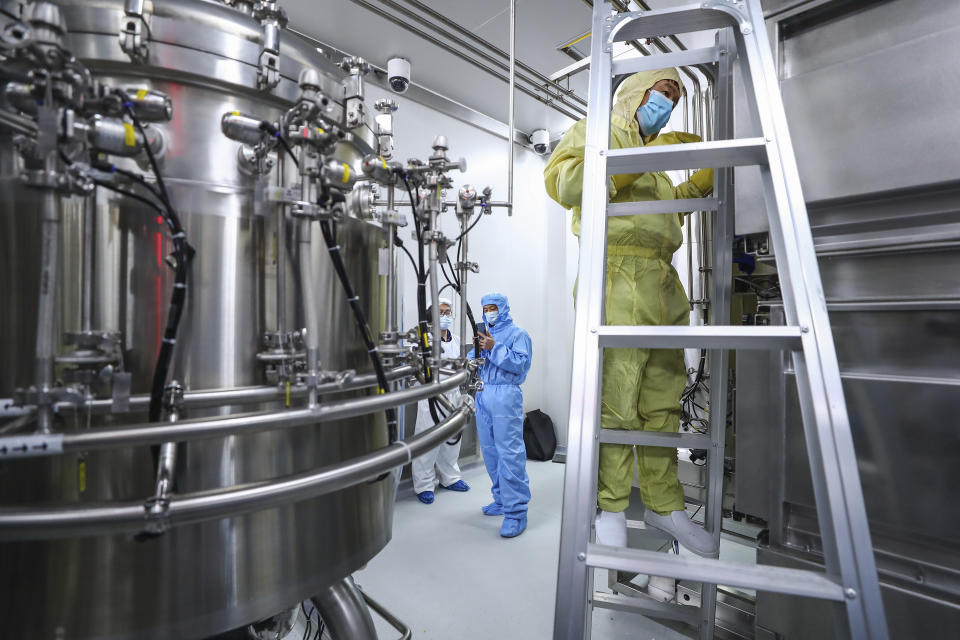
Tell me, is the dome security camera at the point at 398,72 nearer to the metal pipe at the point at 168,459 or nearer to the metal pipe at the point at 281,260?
the metal pipe at the point at 281,260

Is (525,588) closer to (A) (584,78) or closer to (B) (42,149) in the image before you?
(B) (42,149)

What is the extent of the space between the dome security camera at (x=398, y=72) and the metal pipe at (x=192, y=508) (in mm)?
2548

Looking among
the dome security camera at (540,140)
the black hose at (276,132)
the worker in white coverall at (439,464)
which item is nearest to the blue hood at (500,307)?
→ the worker in white coverall at (439,464)

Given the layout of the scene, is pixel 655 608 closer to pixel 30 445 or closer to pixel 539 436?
pixel 30 445

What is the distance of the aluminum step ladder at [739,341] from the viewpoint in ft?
1.72

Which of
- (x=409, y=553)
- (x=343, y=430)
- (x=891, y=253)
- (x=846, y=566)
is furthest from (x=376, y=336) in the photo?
(x=409, y=553)

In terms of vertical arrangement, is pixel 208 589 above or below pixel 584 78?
below

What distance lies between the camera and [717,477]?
1.17m

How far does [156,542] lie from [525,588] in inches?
62.7

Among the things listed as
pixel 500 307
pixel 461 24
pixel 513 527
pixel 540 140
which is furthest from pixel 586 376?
pixel 540 140

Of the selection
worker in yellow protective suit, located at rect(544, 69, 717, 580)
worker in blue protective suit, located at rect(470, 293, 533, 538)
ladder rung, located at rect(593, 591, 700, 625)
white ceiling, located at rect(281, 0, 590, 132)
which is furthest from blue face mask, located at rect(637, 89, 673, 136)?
worker in blue protective suit, located at rect(470, 293, 533, 538)

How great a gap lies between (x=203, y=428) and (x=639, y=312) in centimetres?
102

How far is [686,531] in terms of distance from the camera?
1205mm

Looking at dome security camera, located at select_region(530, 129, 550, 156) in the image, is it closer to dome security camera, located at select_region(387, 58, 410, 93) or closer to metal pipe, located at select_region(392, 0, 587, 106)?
metal pipe, located at select_region(392, 0, 587, 106)
